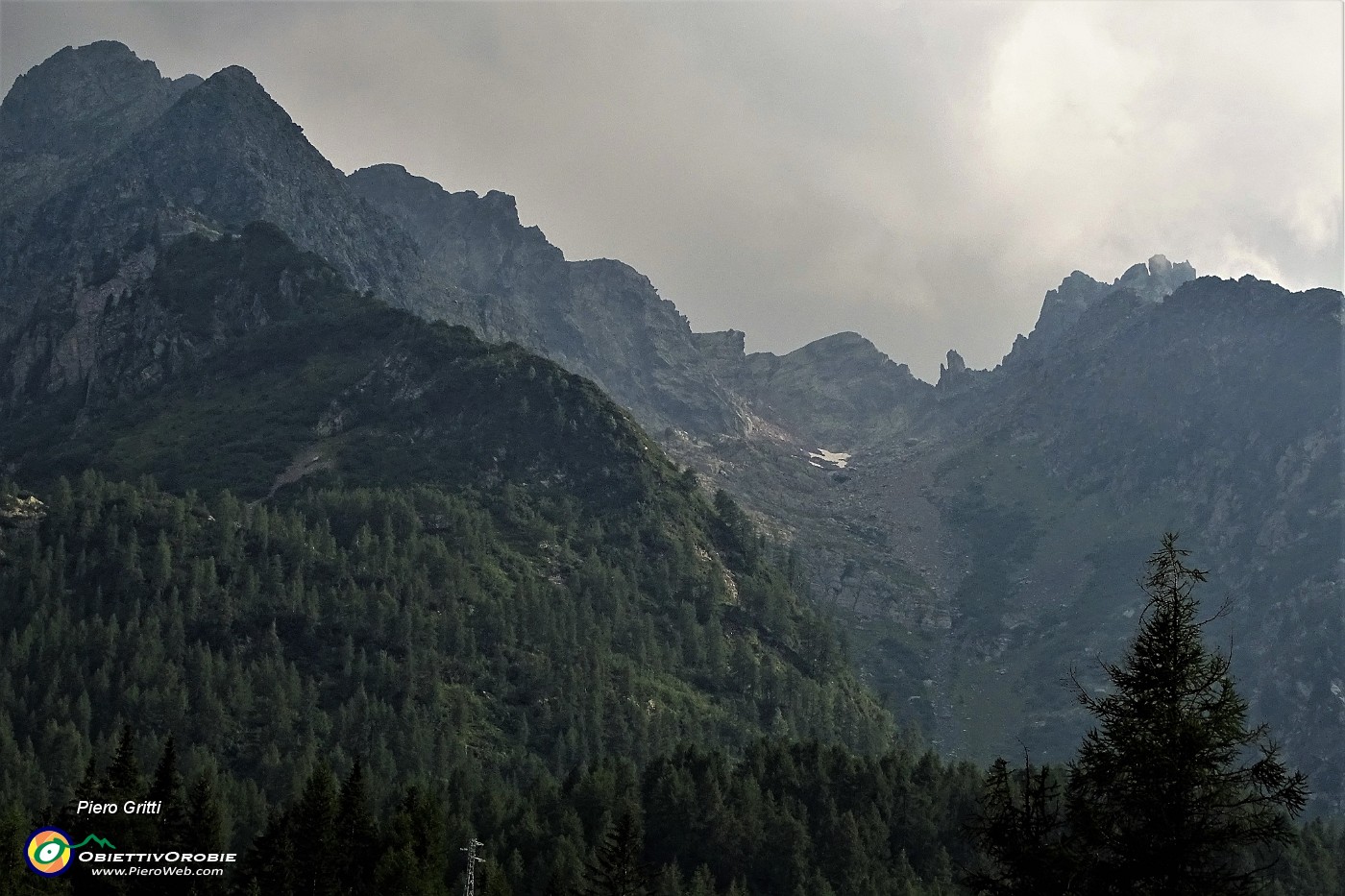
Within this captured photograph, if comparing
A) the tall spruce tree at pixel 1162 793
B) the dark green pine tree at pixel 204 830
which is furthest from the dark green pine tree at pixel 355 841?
the tall spruce tree at pixel 1162 793

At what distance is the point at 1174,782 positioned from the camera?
133 feet

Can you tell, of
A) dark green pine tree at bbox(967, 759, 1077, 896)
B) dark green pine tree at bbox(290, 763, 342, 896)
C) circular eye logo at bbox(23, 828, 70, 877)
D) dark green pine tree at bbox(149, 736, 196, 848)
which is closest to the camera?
dark green pine tree at bbox(967, 759, 1077, 896)

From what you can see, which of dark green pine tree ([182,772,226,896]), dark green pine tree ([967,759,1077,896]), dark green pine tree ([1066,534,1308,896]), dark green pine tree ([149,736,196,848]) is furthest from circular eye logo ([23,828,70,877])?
dark green pine tree ([1066,534,1308,896])

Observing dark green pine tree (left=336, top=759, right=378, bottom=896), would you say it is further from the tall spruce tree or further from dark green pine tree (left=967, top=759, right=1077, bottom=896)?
the tall spruce tree

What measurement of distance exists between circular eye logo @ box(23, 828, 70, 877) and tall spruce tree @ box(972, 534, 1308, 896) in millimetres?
72305

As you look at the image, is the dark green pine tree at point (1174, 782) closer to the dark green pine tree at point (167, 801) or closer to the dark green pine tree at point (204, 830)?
the dark green pine tree at point (204, 830)

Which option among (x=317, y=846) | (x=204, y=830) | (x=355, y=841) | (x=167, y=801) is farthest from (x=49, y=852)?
(x=355, y=841)

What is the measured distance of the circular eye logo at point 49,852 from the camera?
295ft

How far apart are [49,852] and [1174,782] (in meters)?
79.9

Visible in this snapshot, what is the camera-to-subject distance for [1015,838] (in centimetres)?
4322

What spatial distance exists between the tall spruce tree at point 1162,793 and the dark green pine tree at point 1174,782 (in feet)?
0.12

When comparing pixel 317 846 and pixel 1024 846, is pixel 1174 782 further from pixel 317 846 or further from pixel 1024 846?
pixel 317 846

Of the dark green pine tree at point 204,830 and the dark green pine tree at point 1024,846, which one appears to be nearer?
the dark green pine tree at point 1024,846

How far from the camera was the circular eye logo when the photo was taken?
3538 inches
